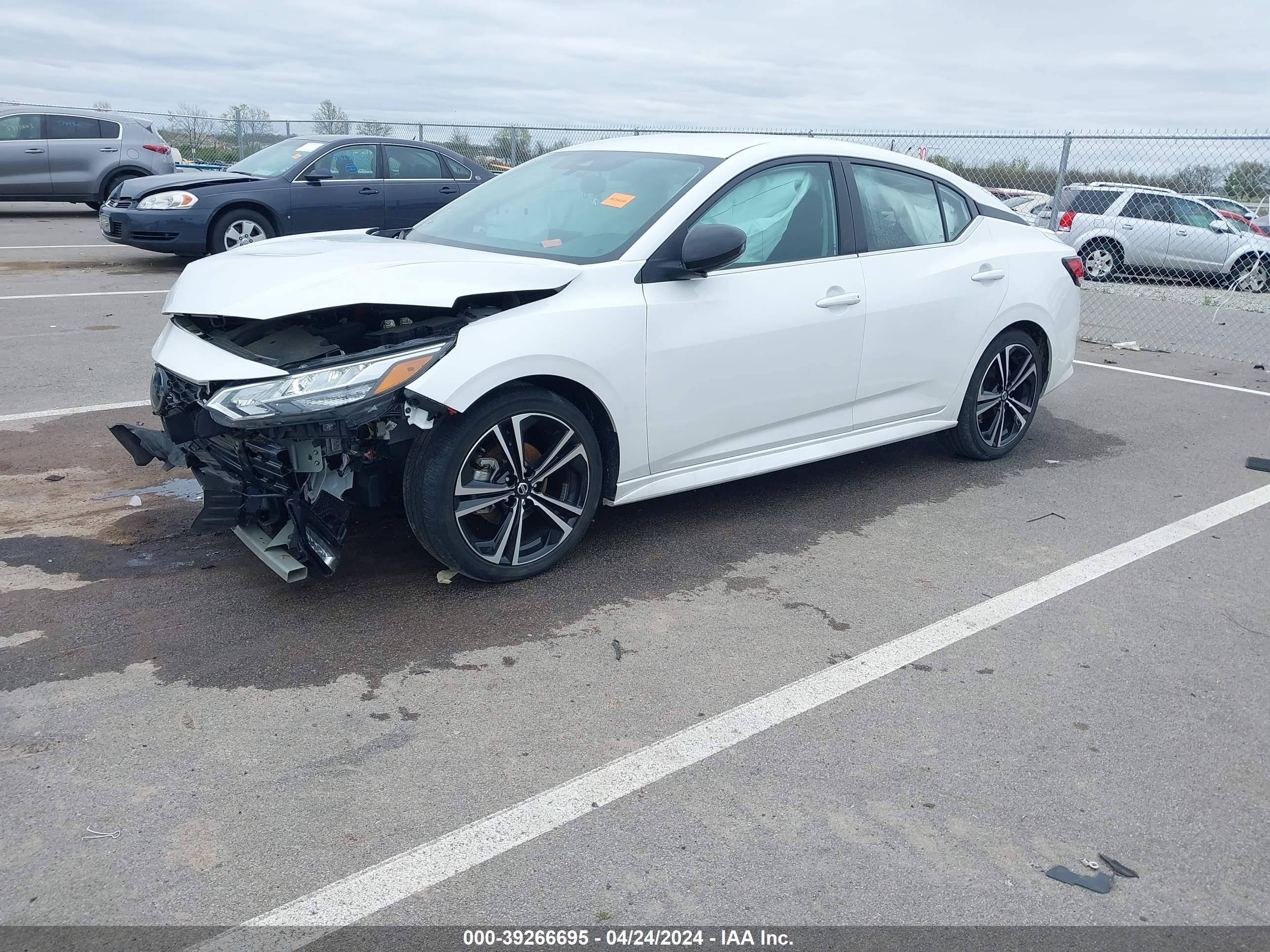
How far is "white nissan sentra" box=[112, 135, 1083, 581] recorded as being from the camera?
386cm

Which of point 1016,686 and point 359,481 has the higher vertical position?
point 359,481

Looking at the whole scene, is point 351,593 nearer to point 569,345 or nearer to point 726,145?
point 569,345

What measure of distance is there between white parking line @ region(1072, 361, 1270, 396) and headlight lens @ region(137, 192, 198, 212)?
9.29 m

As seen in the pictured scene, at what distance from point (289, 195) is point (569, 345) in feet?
30.2

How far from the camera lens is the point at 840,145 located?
5.36 meters

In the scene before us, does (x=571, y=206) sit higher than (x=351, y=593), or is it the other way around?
(x=571, y=206)

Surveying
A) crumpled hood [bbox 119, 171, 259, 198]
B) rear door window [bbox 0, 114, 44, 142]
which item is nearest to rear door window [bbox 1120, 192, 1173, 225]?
crumpled hood [bbox 119, 171, 259, 198]

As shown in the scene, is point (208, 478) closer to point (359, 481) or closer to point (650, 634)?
point (359, 481)

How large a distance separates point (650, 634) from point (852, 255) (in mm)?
2280

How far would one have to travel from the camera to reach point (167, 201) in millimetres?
11930

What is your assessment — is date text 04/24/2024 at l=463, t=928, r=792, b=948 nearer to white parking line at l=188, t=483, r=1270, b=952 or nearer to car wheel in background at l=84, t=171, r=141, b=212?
white parking line at l=188, t=483, r=1270, b=952

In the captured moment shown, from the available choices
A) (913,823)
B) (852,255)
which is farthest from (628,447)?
(913,823)

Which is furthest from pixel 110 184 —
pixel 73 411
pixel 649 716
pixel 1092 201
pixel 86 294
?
pixel 649 716

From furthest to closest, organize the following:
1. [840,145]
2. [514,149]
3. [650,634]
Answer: [514,149] → [840,145] → [650,634]
